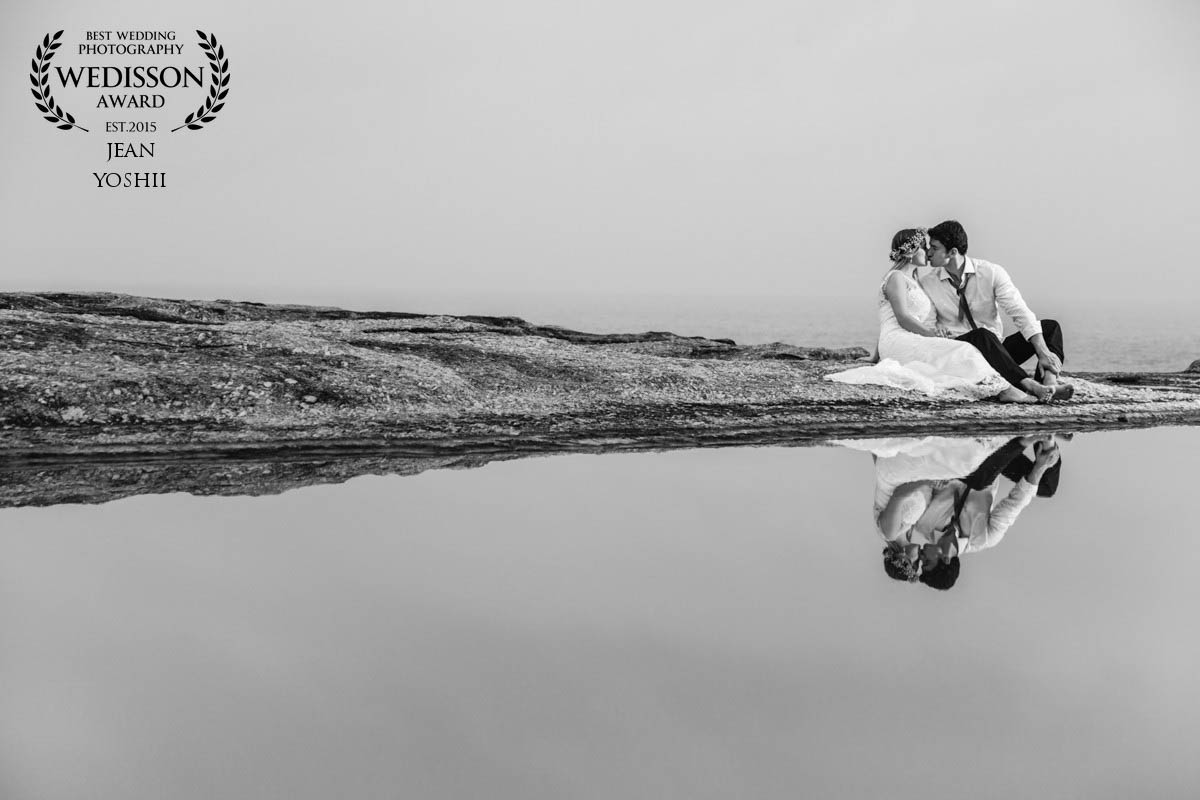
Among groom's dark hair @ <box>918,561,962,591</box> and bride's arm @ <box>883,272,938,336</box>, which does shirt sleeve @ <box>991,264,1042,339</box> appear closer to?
bride's arm @ <box>883,272,938,336</box>

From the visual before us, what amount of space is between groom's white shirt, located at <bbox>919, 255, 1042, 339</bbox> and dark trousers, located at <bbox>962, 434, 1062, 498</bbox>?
5.92 ft

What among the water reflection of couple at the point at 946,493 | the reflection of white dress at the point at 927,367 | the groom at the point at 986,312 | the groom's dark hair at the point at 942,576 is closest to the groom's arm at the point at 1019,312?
the groom at the point at 986,312

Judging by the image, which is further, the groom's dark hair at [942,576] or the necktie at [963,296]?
the necktie at [963,296]

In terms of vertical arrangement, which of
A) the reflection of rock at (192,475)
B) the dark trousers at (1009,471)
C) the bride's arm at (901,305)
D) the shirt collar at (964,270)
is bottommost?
the reflection of rock at (192,475)

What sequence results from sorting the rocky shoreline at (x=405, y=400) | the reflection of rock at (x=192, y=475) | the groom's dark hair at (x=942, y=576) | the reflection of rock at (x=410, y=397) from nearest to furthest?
1. the groom's dark hair at (x=942, y=576)
2. the reflection of rock at (x=192, y=475)
3. the rocky shoreline at (x=405, y=400)
4. the reflection of rock at (x=410, y=397)

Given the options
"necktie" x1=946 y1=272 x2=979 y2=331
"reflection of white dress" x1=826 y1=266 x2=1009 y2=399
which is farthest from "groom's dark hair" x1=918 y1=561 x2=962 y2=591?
"necktie" x1=946 y1=272 x2=979 y2=331

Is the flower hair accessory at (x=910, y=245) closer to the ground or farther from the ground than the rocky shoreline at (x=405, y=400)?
farther from the ground

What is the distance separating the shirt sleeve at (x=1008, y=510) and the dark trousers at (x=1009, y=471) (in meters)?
0.05

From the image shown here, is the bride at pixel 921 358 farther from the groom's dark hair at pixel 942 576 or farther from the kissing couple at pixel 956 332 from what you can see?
the groom's dark hair at pixel 942 576

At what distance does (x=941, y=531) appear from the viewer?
12.6 feet

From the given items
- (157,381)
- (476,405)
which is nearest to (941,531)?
(476,405)

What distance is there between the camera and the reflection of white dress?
290 inches

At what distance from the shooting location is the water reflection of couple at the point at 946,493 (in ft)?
11.5

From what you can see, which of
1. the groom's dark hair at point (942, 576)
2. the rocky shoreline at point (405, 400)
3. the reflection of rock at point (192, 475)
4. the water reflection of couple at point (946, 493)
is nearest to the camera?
the groom's dark hair at point (942, 576)
